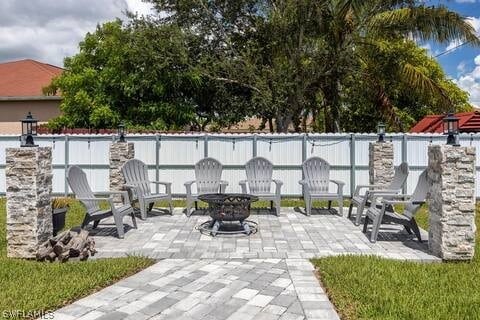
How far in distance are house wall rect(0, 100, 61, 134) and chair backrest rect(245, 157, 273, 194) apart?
531 inches

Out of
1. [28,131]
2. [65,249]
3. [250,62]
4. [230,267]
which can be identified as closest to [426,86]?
[250,62]

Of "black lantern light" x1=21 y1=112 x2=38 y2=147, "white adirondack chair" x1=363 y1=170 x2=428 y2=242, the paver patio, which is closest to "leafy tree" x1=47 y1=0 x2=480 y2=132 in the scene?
the paver patio

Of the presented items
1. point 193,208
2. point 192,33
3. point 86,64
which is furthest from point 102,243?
point 86,64

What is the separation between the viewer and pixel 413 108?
23.6 m

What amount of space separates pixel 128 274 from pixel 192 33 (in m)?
11.7

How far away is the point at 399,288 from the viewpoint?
13.6 ft

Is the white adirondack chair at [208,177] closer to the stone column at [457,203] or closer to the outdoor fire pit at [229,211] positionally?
the outdoor fire pit at [229,211]

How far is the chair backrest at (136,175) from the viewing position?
304 inches

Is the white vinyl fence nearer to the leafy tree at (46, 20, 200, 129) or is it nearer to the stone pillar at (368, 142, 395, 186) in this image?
the stone pillar at (368, 142, 395, 186)

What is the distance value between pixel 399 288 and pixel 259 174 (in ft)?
16.4

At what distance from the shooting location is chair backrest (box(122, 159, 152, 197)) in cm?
771

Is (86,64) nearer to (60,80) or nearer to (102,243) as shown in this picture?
(60,80)

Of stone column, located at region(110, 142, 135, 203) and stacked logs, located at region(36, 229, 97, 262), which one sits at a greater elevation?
stone column, located at region(110, 142, 135, 203)

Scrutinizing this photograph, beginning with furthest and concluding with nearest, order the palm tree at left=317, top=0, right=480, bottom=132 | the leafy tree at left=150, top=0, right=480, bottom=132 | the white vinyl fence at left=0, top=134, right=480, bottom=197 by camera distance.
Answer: the leafy tree at left=150, top=0, right=480, bottom=132
the palm tree at left=317, top=0, right=480, bottom=132
the white vinyl fence at left=0, top=134, right=480, bottom=197
